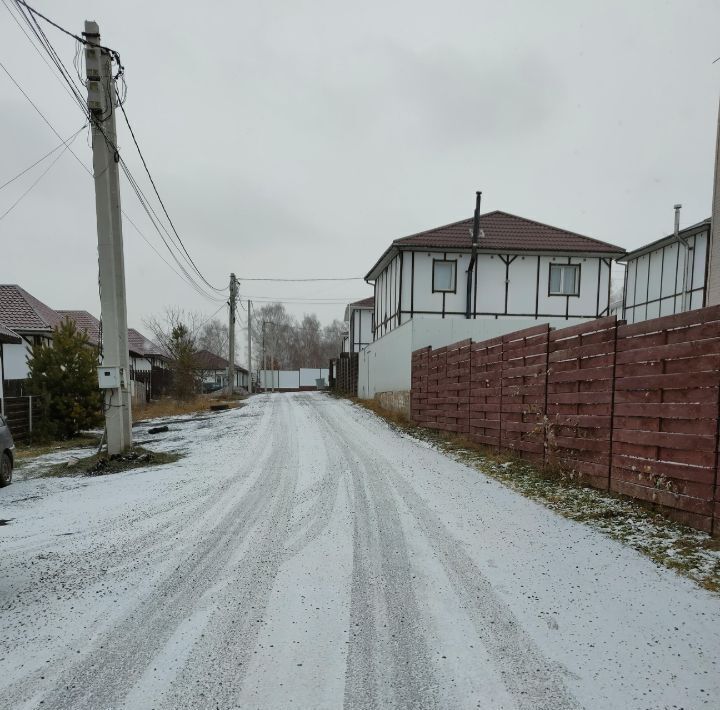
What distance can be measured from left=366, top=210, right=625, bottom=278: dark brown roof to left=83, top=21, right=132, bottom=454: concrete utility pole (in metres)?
11.2

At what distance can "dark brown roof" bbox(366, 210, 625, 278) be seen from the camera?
1809 cm

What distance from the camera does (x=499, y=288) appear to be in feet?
60.8

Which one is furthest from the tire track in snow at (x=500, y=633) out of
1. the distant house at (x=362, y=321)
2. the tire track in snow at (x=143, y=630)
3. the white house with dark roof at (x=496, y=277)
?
the distant house at (x=362, y=321)

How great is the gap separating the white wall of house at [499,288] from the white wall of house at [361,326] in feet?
48.8

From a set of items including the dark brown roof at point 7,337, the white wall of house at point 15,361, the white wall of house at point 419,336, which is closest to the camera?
the dark brown roof at point 7,337

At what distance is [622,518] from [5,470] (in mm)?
8005

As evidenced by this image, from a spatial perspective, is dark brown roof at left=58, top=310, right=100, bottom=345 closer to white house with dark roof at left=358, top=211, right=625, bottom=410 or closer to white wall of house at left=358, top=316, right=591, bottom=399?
white wall of house at left=358, top=316, right=591, bottom=399

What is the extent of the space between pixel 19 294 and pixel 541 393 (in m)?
23.7

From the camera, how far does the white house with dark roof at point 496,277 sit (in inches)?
711

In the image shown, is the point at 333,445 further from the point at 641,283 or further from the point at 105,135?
the point at 641,283

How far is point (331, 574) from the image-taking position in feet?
10.8

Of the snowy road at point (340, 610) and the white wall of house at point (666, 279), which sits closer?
the snowy road at point (340, 610)

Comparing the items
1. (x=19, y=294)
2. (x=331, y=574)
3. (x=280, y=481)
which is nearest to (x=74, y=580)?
(x=331, y=574)

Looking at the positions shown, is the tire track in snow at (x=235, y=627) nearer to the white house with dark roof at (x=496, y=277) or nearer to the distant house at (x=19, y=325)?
the white house with dark roof at (x=496, y=277)
